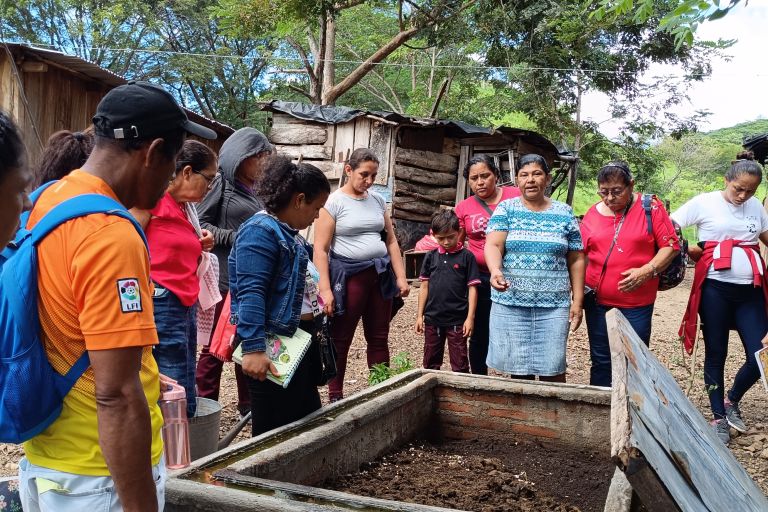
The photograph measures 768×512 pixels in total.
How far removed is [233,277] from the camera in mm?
3090

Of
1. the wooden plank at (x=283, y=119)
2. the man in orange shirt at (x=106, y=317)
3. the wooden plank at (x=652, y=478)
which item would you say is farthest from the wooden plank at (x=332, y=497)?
the wooden plank at (x=283, y=119)

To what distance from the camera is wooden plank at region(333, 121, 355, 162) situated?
1325cm

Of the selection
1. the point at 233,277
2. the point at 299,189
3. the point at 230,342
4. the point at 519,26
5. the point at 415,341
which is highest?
the point at 519,26

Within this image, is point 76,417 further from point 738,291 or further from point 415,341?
point 415,341

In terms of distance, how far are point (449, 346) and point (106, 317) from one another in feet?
13.1

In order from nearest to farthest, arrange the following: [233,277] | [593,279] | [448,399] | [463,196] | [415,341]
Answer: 1. [233,277]
2. [448,399]
3. [593,279]
4. [415,341]
5. [463,196]

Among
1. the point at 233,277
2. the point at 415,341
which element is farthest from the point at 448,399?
the point at 415,341

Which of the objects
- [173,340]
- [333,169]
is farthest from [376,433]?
[333,169]

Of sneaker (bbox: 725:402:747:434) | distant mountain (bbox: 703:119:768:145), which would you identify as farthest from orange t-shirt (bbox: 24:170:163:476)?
distant mountain (bbox: 703:119:768:145)

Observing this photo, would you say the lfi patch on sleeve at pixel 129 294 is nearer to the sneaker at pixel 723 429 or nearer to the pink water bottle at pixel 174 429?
the pink water bottle at pixel 174 429

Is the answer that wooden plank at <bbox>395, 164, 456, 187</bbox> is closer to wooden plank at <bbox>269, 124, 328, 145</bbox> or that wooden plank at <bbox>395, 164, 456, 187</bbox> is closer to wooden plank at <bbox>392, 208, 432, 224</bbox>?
wooden plank at <bbox>392, 208, 432, 224</bbox>

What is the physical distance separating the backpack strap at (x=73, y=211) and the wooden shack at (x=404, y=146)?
36.8ft

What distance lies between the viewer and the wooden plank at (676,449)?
56.3 inches

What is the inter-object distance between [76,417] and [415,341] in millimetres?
7115
